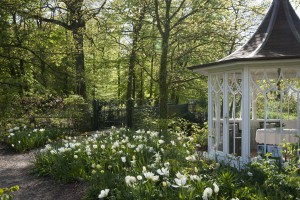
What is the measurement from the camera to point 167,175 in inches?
167

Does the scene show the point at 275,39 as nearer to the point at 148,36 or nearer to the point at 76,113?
Result: the point at 148,36

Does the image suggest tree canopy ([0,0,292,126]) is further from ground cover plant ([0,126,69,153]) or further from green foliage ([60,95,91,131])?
ground cover plant ([0,126,69,153])

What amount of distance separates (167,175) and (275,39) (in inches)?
179

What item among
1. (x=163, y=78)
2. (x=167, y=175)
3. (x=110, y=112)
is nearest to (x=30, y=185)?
(x=167, y=175)

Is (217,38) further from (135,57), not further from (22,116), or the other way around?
(22,116)

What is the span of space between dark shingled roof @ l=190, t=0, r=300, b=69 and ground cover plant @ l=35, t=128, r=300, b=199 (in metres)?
2.18

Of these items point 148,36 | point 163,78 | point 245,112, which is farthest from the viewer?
→ point 148,36

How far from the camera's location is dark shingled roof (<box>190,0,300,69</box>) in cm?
655

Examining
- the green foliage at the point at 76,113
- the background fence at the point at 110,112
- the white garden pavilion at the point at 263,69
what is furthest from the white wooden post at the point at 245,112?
the green foliage at the point at 76,113

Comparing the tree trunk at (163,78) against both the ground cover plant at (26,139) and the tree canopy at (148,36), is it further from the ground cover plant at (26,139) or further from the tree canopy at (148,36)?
the ground cover plant at (26,139)

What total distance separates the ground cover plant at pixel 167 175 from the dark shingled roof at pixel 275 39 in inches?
85.7

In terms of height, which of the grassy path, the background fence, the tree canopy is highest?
the tree canopy

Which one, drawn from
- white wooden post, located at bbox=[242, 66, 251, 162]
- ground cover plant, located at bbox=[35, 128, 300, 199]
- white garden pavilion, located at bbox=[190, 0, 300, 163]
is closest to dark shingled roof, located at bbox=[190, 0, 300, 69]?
white garden pavilion, located at bbox=[190, 0, 300, 163]

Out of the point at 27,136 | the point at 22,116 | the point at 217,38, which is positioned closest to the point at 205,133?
the point at 217,38
